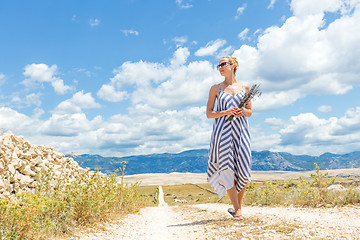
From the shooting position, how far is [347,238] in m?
4.27

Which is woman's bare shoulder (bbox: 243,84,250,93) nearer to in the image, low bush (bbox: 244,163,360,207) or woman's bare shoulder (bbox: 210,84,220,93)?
woman's bare shoulder (bbox: 210,84,220,93)

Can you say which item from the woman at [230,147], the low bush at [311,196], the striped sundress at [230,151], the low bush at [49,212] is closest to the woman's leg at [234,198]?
the woman at [230,147]

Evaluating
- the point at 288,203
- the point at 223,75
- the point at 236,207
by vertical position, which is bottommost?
the point at 288,203

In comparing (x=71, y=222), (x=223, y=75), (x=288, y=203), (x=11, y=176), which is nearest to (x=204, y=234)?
(x=71, y=222)

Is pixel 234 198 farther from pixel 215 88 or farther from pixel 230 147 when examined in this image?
pixel 215 88

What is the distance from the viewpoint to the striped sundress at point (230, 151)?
610 cm

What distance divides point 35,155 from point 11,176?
80.0 inches

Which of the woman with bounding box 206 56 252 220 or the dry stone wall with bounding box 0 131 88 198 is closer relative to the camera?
the woman with bounding box 206 56 252 220

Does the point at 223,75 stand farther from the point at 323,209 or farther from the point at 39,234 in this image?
the point at 323,209

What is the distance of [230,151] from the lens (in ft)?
20.0

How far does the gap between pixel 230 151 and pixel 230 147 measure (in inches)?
3.4

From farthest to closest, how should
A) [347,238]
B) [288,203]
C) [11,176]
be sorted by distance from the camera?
[288,203], [11,176], [347,238]

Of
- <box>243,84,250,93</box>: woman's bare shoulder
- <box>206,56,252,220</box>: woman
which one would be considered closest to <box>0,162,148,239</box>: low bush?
<box>206,56,252,220</box>: woman

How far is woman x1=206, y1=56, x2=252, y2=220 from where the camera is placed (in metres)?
6.09
